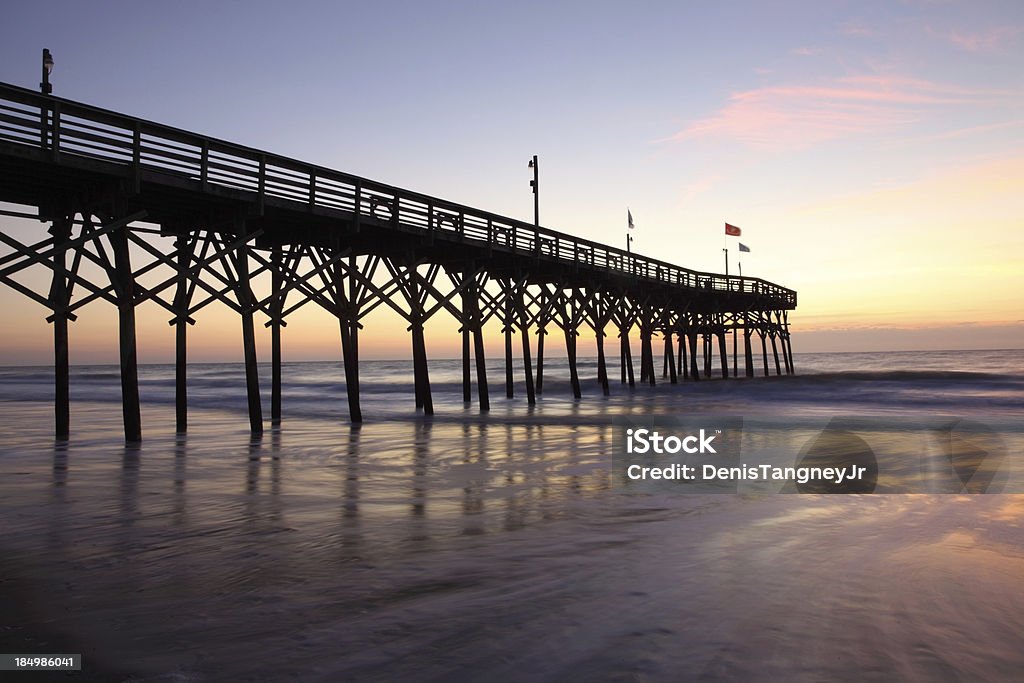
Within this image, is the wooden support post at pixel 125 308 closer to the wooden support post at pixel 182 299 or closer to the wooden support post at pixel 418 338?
the wooden support post at pixel 182 299

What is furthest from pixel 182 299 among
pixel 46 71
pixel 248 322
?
pixel 46 71

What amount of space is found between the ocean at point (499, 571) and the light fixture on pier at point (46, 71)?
646 cm

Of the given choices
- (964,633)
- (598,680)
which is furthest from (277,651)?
(964,633)

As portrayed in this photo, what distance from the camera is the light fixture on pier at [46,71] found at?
12516 millimetres

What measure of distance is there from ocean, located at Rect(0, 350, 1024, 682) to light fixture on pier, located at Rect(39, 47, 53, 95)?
6.46m

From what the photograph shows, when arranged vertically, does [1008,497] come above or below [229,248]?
below

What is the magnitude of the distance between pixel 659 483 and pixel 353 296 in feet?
34.4

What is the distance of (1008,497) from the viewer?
333 inches

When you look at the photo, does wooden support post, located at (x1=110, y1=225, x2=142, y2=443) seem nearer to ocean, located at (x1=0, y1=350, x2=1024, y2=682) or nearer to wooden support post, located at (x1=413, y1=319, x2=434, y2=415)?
ocean, located at (x1=0, y1=350, x2=1024, y2=682)

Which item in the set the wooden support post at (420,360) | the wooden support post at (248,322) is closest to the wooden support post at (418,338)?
the wooden support post at (420,360)

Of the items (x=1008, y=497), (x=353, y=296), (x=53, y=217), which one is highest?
(x=53, y=217)

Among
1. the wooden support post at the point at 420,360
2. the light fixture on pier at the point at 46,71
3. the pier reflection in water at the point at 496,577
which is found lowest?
the pier reflection in water at the point at 496,577

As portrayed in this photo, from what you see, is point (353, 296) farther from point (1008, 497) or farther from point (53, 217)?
point (1008, 497)

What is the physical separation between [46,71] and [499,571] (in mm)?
12627
